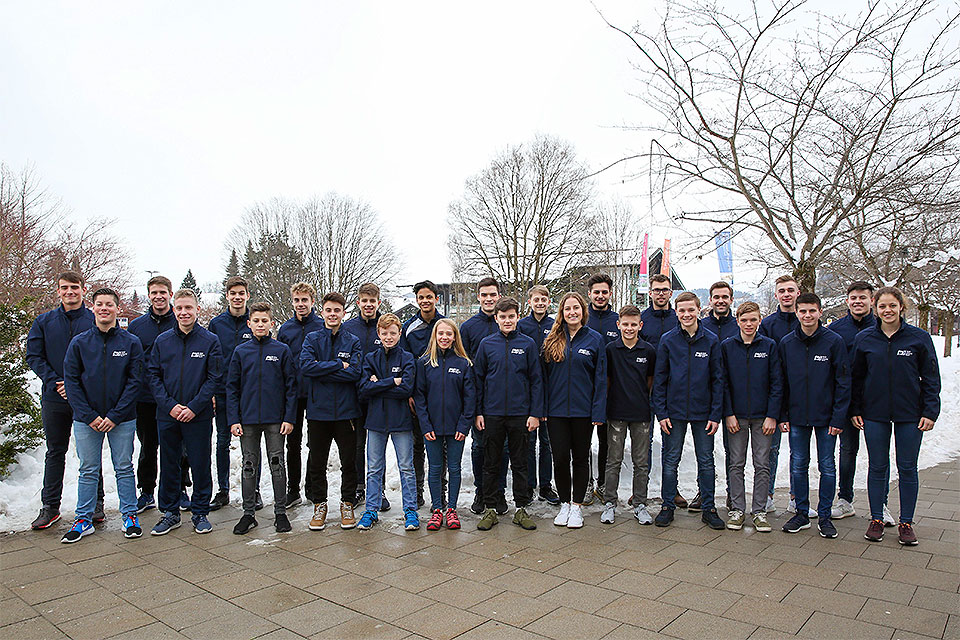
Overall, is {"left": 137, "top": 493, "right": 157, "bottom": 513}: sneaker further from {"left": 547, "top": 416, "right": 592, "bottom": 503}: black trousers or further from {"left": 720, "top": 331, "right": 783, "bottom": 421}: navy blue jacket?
{"left": 720, "top": 331, "right": 783, "bottom": 421}: navy blue jacket

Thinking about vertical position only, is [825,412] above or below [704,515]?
above

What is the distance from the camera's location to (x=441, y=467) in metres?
6.04

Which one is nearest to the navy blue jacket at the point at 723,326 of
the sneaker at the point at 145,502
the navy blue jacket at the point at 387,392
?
the navy blue jacket at the point at 387,392

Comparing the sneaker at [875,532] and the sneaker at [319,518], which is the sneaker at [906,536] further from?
the sneaker at [319,518]

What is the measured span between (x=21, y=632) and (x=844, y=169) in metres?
10.4

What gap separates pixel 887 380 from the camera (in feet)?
17.4

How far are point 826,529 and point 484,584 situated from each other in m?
3.21

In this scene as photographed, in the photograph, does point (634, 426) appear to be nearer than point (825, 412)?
No

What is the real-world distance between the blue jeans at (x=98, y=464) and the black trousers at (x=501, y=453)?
323cm

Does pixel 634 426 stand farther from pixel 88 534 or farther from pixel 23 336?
pixel 23 336

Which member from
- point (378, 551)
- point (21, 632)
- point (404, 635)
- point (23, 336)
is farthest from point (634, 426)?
point (23, 336)

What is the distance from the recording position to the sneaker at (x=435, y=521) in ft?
18.5

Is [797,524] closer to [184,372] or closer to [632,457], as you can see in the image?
[632,457]

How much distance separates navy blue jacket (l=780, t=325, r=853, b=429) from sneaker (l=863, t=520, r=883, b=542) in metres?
0.85
